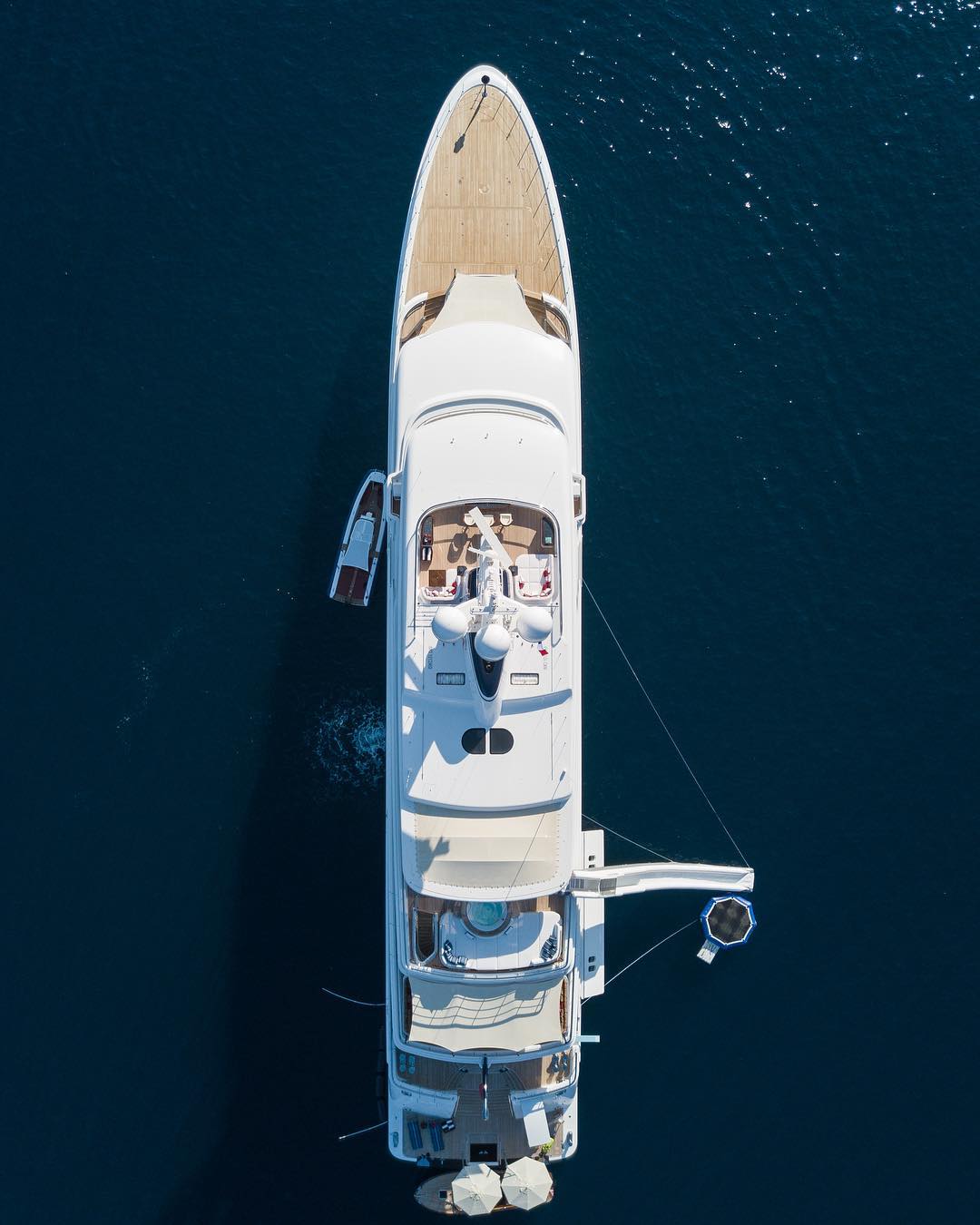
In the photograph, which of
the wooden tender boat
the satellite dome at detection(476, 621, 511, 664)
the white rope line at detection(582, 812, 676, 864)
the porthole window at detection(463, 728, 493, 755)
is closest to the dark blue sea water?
the white rope line at detection(582, 812, 676, 864)

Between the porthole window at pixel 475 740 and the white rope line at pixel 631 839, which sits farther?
the white rope line at pixel 631 839

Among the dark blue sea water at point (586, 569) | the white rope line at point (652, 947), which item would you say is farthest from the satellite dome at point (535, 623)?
the white rope line at point (652, 947)

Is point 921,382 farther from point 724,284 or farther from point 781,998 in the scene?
point 781,998

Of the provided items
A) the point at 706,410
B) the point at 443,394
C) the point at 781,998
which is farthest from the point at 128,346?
the point at 781,998

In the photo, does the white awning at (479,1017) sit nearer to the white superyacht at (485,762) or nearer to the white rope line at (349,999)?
the white superyacht at (485,762)

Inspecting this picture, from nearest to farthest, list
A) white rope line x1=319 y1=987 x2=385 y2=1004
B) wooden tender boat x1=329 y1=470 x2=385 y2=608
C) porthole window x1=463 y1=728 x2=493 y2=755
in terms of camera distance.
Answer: porthole window x1=463 y1=728 x2=493 y2=755, white rope line x1=319 y1=987 x2=385 y2=1004, wooden tender boat x1=329 y1=470 x2=385 y2=608

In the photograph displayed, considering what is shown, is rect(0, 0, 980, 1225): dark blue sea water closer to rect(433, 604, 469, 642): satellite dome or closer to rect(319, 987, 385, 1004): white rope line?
rect(319, 987, 385, 1004): white rope line
